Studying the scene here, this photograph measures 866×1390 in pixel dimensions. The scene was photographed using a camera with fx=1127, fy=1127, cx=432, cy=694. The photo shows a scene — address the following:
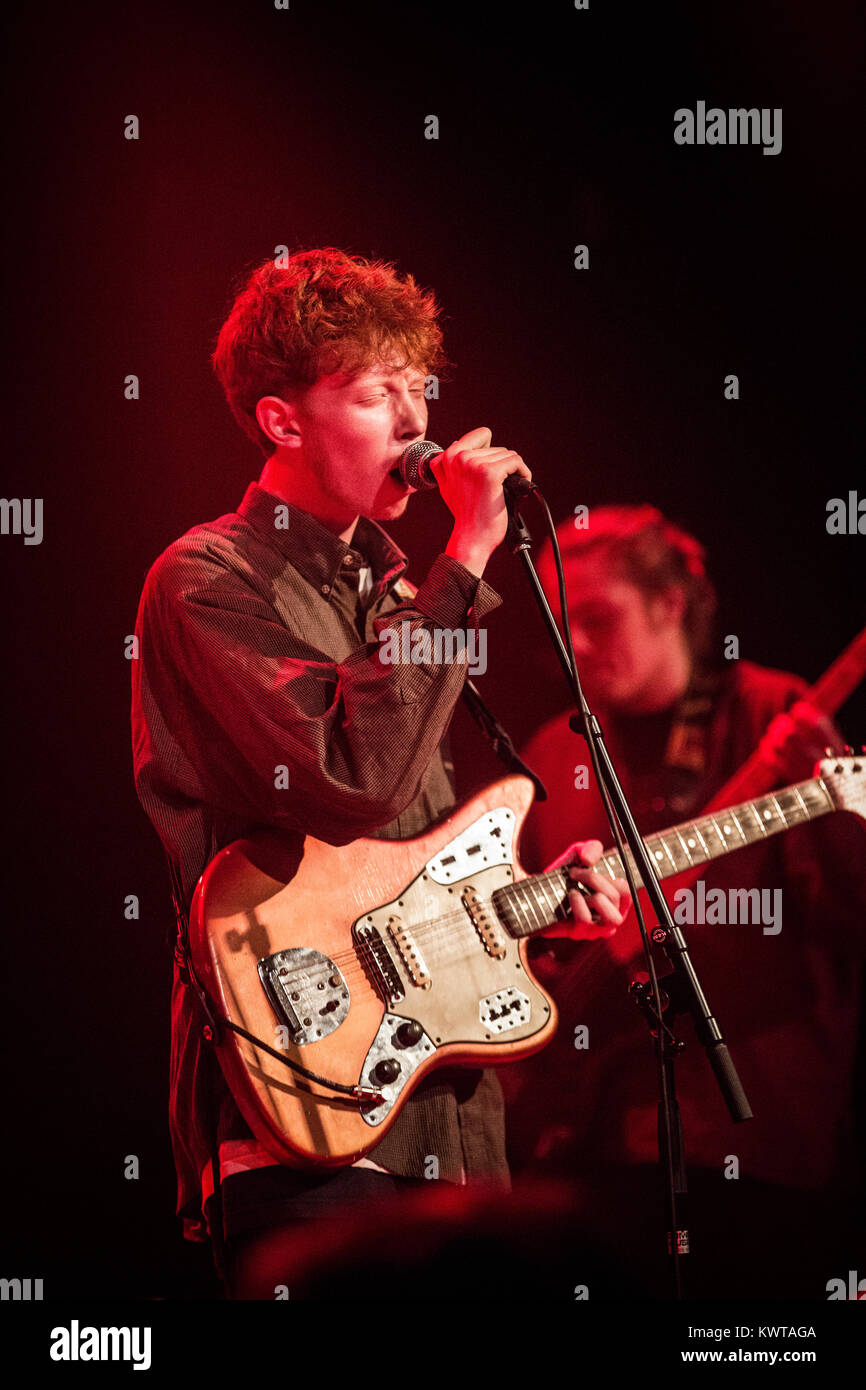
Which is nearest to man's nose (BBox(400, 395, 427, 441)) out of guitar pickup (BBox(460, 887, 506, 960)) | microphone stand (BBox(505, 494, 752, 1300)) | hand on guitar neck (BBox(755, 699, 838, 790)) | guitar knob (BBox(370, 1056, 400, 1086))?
microphone stand (BBox(505, 494, 752, 1300))

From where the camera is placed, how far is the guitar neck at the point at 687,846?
2.00 meters

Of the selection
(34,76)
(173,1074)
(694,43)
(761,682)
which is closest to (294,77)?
(34,76)

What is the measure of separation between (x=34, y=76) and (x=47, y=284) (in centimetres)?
44

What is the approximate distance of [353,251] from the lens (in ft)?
7.92

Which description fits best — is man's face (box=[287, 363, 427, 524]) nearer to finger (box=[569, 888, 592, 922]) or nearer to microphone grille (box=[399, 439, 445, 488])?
microphone grille (box=[399, 439, 445, 488])

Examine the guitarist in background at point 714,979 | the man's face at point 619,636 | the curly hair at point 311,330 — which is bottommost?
the guitarist in background at point 714,979

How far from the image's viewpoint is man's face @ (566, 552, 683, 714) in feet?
8.95

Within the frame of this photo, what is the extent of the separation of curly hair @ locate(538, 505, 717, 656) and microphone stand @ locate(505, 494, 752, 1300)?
1.09 metres

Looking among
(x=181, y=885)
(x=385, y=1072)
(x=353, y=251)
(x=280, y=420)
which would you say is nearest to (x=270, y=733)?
(x=181, y=885)

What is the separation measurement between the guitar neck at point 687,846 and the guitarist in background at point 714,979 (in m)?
0.29

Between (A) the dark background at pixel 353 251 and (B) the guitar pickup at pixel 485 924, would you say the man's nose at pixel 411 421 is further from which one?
(B) the guitar pickup at pixel 485 924

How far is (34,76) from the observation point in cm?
230

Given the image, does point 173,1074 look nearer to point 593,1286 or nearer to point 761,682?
point 593,1286

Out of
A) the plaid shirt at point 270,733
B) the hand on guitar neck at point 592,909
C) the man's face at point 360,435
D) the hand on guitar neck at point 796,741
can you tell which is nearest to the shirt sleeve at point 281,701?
the plaid shirt at point 270,733
